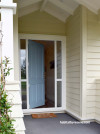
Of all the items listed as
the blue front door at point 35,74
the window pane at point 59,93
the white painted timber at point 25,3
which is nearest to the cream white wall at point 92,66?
the window pane at point 59,93

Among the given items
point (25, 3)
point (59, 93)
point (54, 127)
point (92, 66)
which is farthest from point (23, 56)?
point (54, 127)

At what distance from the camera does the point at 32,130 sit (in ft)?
9.88

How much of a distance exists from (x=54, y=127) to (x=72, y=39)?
230cm

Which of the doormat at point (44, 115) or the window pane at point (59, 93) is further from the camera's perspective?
the window pane at point (59, 93)

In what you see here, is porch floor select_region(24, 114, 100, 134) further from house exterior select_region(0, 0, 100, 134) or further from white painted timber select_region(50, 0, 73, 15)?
white painted timber select_region(50, 0, 73, 15)

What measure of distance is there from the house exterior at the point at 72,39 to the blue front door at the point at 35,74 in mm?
297

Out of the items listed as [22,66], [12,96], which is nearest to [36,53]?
[22,66]

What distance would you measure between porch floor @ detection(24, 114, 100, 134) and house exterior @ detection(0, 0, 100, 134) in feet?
0.91

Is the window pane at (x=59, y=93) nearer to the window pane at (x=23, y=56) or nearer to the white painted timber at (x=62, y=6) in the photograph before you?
the window pane at (x=23, y=56)

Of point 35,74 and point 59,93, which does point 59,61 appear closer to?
point 35,74

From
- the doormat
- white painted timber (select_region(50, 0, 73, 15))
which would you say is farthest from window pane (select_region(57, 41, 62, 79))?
the doormat

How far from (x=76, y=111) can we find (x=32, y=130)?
1.26 metres

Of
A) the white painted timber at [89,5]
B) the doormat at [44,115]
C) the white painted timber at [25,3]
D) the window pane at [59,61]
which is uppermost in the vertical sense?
the white painted timber at [25,3]

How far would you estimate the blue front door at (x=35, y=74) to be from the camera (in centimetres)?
428
